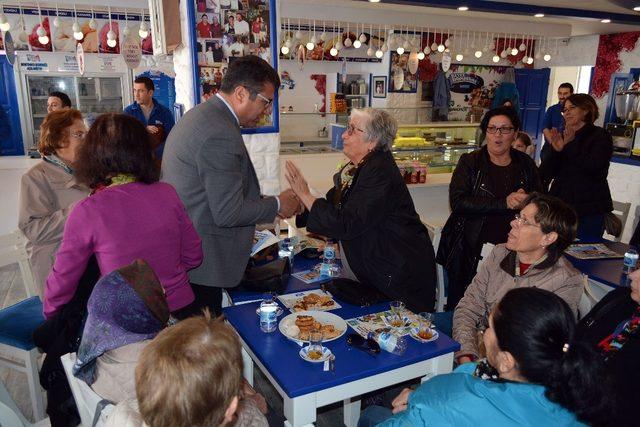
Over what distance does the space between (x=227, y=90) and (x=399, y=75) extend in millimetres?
8449

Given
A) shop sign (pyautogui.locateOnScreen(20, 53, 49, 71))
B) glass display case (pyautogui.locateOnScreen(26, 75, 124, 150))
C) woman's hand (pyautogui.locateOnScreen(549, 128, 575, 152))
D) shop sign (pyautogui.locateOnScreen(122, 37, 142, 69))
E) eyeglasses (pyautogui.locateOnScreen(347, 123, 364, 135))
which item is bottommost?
woman's hand (pyautogui.locateOnScreen(549, 128, 575, 152))

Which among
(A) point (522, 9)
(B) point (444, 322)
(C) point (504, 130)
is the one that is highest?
(A) point (522, 9)

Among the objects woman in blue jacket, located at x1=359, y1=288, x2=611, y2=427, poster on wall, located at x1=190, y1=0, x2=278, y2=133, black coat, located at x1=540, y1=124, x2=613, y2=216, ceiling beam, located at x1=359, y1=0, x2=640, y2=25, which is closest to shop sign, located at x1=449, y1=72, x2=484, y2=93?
ceiling beam, located at x1=359, y1=0, x2=640, y2=25

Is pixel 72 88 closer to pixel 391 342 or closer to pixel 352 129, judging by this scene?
pixel 352 129

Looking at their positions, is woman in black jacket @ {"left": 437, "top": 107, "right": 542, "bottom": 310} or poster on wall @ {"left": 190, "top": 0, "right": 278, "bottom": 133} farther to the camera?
woman in black jacket @ {"left": 437, "top": 107, "right": 542, "bottom": 310}

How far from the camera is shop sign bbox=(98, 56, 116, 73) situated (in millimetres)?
8719

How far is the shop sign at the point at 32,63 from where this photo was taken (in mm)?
8398

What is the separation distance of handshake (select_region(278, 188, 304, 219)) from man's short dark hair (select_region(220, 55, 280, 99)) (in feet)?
2.05

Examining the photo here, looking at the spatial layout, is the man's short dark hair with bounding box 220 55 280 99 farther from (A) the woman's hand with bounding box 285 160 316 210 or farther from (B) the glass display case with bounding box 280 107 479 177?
(B) the glass display case with bounding box 280 107 479 177

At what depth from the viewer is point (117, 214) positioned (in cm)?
186

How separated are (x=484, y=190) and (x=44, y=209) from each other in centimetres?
285

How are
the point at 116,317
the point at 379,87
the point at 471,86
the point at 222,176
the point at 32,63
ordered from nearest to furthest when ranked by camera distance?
the point at 116,317
the point at 222,176
the point at 32,63
the point at 379,87
the point at 471,86

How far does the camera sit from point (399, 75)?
33.7 feet

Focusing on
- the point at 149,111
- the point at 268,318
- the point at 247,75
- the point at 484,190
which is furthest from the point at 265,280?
the point at 149,111
